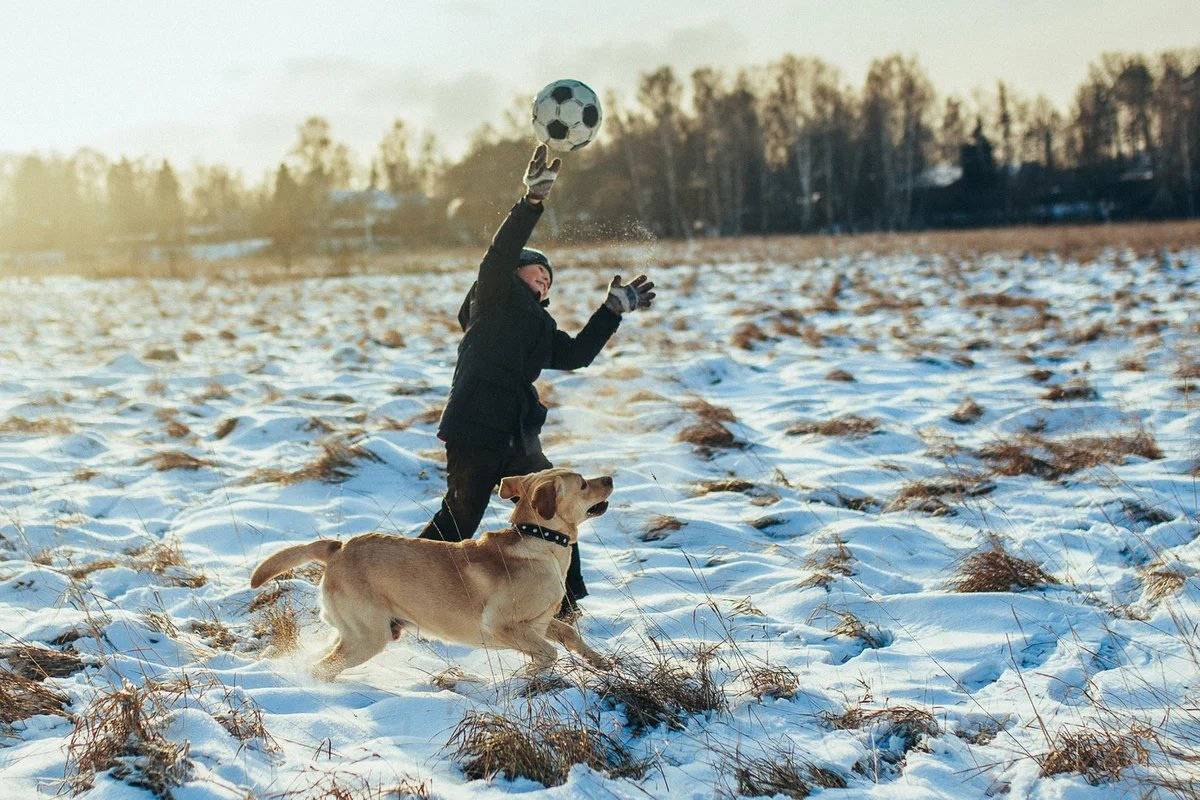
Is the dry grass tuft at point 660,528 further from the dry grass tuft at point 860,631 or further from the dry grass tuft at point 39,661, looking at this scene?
the dry grass tuft at point 39,661

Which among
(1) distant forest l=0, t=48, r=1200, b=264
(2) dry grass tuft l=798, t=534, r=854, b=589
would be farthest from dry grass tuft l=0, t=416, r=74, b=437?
(1) distant forest l=0, t=48, r=1200, b=264

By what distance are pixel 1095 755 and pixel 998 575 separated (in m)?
1.71

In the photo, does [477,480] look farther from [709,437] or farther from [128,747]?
[709,437]

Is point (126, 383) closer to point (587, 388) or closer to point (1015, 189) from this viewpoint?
point (587, 388)

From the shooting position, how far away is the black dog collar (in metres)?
4.11

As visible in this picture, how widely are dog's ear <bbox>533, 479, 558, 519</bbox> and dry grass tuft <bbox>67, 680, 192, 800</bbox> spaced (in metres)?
1.63

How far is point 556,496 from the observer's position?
13.4 feet

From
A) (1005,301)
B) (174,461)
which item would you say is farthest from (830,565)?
(1005,301)

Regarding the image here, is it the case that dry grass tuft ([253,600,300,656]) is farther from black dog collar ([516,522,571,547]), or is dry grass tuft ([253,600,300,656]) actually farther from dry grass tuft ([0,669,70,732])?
black dog collar ([516,522,571,547])

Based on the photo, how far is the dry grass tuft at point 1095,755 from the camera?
282 centimetres

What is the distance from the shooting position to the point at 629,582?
4.95 m

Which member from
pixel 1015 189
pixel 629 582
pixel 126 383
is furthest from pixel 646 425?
pixel 1015 189

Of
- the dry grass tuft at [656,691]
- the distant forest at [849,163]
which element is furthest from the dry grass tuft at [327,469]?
the distant forest at [849,163]

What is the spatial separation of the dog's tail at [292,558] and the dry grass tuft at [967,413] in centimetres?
573
